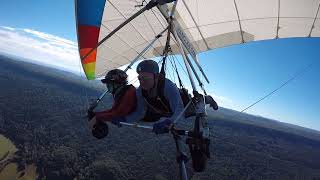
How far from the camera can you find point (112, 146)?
511ft

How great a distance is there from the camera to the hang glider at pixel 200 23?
24.0ft

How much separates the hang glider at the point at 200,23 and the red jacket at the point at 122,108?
7.94ft

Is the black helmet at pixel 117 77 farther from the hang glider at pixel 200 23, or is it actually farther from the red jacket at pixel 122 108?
the hang glider at pixel 200 23

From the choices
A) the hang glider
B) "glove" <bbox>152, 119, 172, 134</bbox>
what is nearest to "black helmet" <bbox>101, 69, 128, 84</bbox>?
"glove" <bbox>152, 119, 172, 134</bbox>

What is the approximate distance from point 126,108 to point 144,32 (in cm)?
438

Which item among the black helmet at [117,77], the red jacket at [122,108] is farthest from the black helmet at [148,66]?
the black helmet at [117,77]

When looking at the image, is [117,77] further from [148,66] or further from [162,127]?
[162,127]

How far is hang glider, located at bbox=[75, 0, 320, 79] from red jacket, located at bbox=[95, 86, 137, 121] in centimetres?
242

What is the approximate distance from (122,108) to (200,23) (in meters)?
4.49

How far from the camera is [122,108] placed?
16.5 ft

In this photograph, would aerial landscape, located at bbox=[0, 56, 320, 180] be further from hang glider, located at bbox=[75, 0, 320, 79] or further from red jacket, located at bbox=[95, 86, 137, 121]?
red jacket, located at bbox=[95, 86, 137, 121]

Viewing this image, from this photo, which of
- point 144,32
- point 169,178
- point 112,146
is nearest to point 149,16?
point 144,32

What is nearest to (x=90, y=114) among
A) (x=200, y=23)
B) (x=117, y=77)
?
(x=117, y=77)

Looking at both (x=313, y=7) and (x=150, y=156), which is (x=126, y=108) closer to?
(x=313, y=7)
